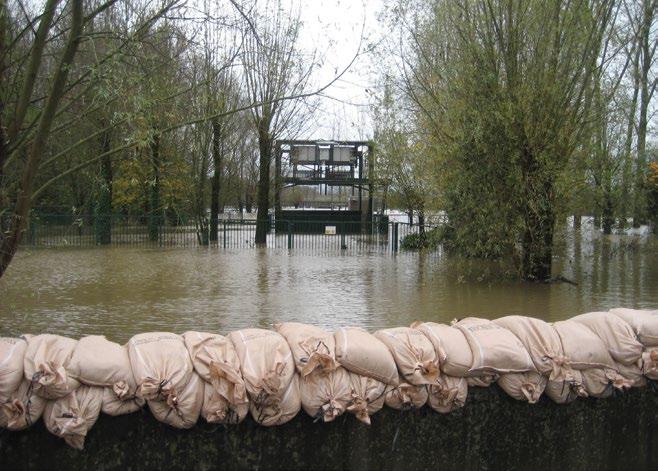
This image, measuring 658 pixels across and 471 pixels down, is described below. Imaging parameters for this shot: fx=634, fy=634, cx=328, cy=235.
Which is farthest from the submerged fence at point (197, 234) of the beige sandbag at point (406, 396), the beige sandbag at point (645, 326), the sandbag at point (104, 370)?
the sandbag at point (104, 370)

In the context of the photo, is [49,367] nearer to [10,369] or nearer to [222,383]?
[10,369]

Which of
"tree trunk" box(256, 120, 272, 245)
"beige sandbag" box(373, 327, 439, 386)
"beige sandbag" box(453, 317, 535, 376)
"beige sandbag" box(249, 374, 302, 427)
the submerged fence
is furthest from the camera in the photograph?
"tree trunk" box(256, 120, 272, 245)

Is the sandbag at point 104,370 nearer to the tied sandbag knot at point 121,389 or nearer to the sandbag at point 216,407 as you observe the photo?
the tied sandbag knot at point 121,389

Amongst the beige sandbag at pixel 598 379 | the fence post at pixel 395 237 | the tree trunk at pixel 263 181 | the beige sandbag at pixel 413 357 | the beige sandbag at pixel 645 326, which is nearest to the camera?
the beige sandbag at pixel 413 357

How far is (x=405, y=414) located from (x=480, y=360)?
64 centimetres

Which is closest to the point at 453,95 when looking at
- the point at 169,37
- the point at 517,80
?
the point at 517,80

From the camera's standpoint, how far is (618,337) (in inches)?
185

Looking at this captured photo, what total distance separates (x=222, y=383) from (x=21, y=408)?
114 cm

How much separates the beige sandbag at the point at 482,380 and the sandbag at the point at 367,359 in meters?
0.59

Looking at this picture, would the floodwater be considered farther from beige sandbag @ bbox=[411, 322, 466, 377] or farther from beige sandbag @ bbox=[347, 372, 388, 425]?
beige sandbag @ bbox=[411, 322, 466, 377]

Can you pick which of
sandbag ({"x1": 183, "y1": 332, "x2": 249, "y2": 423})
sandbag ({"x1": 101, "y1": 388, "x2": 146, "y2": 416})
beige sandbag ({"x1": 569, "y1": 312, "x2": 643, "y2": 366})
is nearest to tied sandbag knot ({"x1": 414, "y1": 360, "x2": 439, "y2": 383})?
sandbag ({"x1": 183, "y1": 332, "x2": 249, "y2": 423})

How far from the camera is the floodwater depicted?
10.3 metres

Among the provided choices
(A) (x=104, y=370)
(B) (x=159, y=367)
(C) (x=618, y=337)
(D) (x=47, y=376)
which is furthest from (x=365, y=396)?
(C) (x=618, y=337)

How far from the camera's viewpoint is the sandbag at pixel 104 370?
378 centimetres
